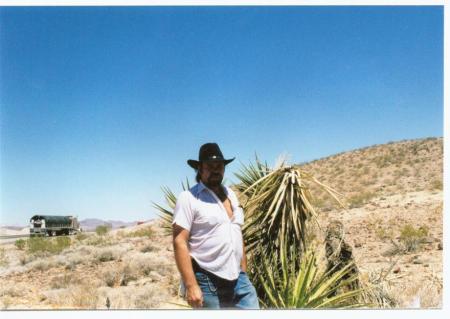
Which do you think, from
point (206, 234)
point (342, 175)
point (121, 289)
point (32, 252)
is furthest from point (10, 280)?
point (342, 175)

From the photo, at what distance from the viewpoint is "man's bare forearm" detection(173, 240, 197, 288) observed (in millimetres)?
3750

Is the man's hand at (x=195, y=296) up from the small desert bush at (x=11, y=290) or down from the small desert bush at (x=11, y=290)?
up

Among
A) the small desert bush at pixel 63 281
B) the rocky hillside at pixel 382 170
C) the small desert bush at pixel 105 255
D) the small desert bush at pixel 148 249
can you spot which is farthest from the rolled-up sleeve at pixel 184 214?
the rocky hillside at pixel 382 170

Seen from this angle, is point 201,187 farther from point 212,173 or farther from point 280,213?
point 280,213

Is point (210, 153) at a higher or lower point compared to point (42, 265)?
higher

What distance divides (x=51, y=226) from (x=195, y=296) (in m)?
27.7

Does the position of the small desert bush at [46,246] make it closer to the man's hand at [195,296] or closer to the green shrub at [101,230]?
the green shrub at [101,230]

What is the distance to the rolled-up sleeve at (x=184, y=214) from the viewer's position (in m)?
3.80

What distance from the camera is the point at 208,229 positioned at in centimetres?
392

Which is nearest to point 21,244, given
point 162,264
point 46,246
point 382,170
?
point 46,246
